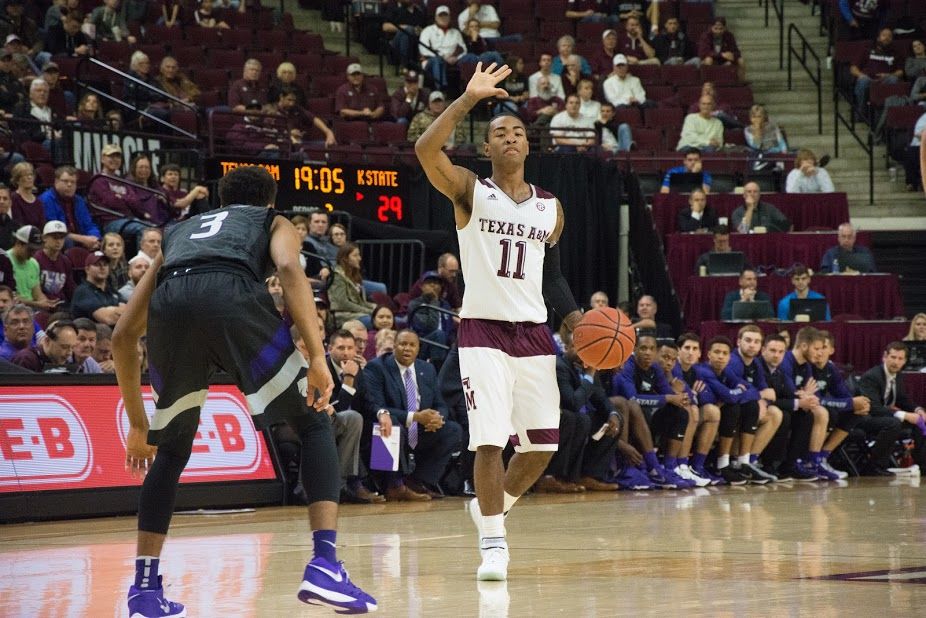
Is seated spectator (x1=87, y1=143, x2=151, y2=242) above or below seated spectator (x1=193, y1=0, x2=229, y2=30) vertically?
below

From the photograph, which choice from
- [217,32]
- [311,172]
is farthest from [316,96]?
[311,172]

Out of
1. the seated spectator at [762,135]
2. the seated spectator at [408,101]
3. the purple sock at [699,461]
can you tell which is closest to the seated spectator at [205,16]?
the seated spectator at [408,101]

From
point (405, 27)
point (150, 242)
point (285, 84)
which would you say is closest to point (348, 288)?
point (150, 242)

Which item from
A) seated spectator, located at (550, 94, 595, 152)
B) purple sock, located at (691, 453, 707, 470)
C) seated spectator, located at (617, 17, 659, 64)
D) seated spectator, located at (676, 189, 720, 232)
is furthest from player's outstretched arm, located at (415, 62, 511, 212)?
seated spectator, located at (617, 17, 659, 64)

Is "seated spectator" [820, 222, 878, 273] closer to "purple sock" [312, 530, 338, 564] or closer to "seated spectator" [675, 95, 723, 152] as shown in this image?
"seated spectator" [675, 95, 723, 152]

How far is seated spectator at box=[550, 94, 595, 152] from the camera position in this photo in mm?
20016

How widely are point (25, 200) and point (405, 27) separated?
10.7m

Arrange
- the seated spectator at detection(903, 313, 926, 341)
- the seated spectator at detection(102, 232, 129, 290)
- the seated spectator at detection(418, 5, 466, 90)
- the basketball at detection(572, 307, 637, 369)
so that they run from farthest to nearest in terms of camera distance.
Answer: the seated spectator at detection(418, 5, 466, 90)
the seated spectator at detection(903, 313, 926, 341)
the seated spectator at detection(102, 232, 129, 290)
the basketball at detection(572, 307, 637, 369)

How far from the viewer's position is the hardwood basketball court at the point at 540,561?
5.23 meters

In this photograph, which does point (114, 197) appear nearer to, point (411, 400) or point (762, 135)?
point (411, 400)

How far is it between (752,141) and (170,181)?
944cm

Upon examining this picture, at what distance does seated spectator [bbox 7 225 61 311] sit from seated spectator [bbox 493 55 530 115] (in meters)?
9.86

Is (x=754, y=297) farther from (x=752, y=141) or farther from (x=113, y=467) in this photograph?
(x=113, y=467)

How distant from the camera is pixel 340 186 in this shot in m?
17.0
